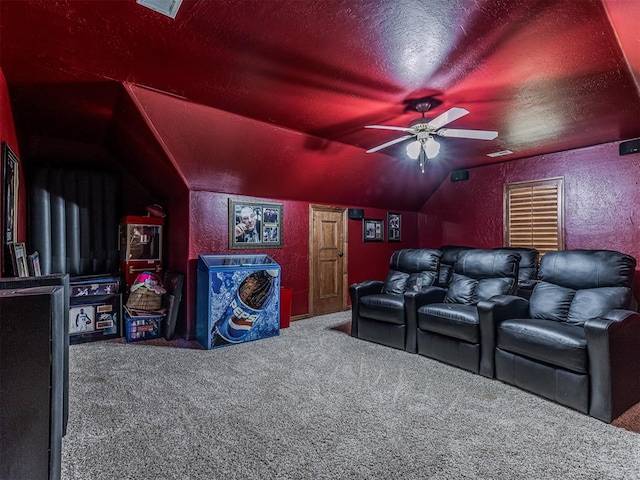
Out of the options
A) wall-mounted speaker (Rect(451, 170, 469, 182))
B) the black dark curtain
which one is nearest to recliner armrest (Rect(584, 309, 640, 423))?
wall-mounted speaker (Rect(451, 170, 469, 182))

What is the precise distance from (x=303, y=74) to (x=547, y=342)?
8.96ft

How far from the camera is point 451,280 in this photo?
159 inches

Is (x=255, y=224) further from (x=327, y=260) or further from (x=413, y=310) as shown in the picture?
(x=413, y=310)

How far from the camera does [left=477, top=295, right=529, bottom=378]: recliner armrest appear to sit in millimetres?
2955

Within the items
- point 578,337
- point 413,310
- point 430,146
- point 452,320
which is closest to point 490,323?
point 452,320

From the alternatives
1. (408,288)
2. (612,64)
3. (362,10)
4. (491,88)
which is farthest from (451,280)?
(362,10)

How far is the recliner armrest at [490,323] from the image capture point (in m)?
2.96

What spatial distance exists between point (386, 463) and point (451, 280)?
2.60 m

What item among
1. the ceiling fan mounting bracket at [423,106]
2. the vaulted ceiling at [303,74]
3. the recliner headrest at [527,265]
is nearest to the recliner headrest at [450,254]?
the recliner headrest at [527,265]

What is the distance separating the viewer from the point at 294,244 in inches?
200

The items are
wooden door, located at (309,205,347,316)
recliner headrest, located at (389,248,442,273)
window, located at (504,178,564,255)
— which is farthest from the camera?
wooden door, located at (309,205,347,316)

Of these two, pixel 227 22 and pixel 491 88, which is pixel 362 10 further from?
pixel 491 88

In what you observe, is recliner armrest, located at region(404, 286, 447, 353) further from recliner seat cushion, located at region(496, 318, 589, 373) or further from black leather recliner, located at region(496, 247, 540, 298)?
black leather recliner, located at region(496, 247, 540, 298)

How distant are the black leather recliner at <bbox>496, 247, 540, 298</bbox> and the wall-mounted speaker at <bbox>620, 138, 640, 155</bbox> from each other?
171cm
